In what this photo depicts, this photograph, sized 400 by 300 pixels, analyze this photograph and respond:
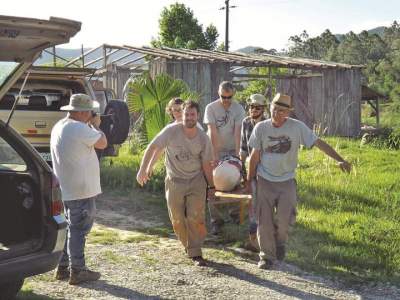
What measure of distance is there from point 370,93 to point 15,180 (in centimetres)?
2381

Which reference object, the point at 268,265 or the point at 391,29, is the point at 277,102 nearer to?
the point at 268,265

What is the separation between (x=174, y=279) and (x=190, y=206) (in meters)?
0.87

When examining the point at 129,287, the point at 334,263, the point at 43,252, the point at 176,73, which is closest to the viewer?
the point at 43,252

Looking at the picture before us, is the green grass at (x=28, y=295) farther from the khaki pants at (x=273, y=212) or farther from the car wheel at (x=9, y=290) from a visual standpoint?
the khaki pants at (x=273, y=212)

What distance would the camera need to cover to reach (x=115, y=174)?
10.8 metres

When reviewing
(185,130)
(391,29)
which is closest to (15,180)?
(185,130)

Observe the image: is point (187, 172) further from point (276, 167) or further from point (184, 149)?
point (276, 167)

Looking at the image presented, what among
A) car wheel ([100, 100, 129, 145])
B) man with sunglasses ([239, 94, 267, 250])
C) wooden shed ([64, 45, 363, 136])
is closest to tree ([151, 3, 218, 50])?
wooden shed ([64, 45, 363, 136])

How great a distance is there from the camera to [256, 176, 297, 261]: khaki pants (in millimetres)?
5930

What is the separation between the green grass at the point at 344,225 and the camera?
20.4ft

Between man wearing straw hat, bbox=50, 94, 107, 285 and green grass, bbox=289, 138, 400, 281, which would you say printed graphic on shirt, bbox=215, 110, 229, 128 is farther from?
man wearing straw hat, bbox=50, 94, 107, 285

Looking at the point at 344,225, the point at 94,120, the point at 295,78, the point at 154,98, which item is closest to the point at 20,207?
the point at 94,120

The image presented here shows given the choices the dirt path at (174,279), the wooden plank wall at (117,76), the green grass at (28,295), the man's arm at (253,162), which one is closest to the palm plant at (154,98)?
the dirt path at (174,279)

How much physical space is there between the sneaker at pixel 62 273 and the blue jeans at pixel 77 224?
0.69 ft
